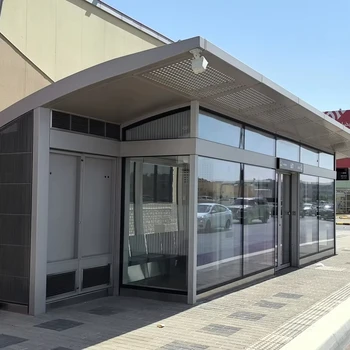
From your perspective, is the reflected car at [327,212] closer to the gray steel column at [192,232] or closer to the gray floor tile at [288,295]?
the gray floor tile at [288,295]

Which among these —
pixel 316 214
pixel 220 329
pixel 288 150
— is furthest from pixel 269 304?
pixel 316 214

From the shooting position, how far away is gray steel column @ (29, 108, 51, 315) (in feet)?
20.8

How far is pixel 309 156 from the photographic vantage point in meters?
12.4

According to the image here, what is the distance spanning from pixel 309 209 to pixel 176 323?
287 inches

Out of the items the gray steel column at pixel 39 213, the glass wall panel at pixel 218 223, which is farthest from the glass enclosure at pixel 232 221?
the gray steel column at pixel 39 213

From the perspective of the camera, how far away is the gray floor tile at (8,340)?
5.18m

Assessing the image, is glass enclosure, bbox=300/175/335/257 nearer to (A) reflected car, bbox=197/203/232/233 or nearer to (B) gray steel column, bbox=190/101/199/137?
(A) reflected car, bbox=197/203/232/233

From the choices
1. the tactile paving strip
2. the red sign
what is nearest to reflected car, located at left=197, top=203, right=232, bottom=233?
the tactile paving strip

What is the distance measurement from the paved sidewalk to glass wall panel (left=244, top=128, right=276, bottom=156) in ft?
8.71

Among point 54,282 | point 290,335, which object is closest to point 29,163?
point 54,282

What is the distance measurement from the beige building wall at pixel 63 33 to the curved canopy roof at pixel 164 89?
185 cm

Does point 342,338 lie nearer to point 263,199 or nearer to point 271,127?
point 263,199

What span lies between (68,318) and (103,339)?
101cm

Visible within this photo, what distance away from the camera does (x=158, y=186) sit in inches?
309
